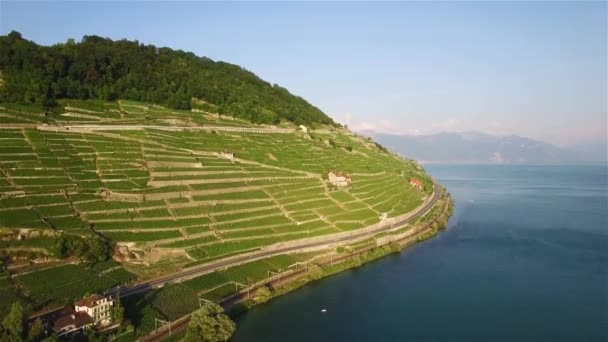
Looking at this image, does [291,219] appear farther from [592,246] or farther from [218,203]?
[592,246]

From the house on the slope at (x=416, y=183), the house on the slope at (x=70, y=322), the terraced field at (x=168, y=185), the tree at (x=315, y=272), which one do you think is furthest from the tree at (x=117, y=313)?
the house on the slope at (x=416, y=183)

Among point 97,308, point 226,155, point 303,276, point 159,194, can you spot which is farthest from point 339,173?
point 97,308

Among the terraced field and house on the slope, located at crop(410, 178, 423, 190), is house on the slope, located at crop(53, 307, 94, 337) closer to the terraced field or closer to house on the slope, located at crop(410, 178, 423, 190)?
the terraced field

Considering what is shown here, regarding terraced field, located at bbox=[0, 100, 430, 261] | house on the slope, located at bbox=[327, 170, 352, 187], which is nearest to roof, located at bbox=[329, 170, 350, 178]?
house on the slope, located at bbox=[327, 170, 352, 187]

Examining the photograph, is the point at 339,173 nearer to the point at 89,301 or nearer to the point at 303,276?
the point at 303,276

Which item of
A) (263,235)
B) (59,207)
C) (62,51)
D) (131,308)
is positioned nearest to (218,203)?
(263,235)
